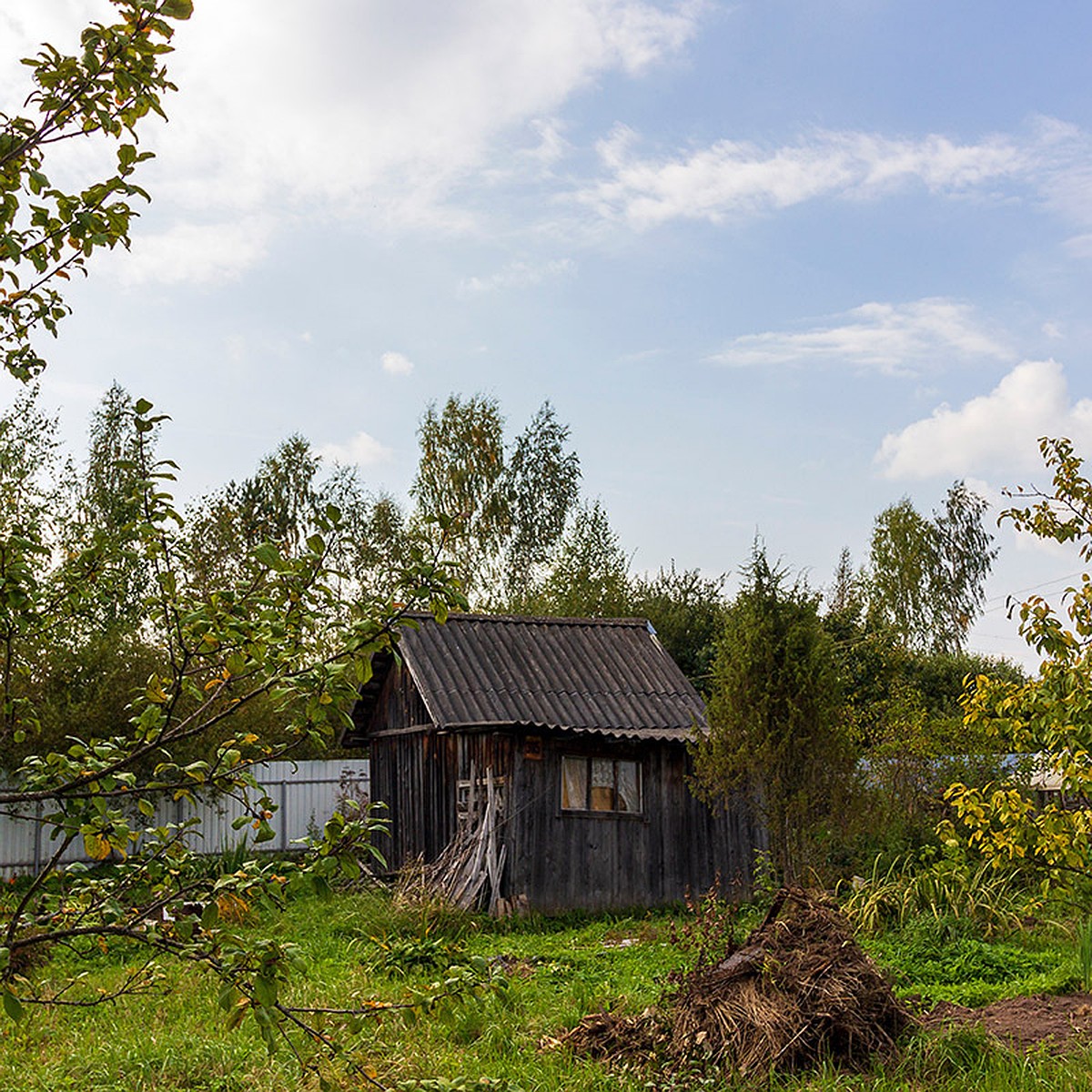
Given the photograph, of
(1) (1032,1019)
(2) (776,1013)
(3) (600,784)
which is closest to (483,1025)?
(2) (776,1013)

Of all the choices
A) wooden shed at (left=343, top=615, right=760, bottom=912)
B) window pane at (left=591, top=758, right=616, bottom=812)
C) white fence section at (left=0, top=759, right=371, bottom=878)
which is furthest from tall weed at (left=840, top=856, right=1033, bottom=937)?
white fence section at (left=0, top=759, right=371, bottom=878)

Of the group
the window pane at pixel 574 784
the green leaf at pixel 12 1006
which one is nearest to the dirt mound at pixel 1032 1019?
the green leaf at pixel 12 1006

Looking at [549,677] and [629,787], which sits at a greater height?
[549,677]

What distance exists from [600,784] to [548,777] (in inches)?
33.8

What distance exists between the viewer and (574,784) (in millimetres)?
16141

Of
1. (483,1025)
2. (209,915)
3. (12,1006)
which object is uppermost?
(209,915)

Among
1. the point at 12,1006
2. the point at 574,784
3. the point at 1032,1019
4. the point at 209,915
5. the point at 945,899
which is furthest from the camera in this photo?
the point at 574,784

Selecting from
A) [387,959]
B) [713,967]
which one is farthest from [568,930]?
[713,967]

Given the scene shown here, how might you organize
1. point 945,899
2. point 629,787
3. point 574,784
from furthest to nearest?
point 629,787 → point 574,784 → point 945,899

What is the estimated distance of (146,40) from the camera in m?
3.15

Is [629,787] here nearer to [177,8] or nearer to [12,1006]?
[12,1006]

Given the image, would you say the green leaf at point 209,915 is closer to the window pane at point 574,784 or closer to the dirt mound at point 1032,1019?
the dirt mound at point 1032,1019

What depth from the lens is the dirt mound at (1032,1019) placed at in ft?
23.3

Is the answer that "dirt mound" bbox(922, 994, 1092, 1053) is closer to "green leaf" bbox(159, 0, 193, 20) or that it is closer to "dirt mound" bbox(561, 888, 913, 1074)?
"dirt mound" bbox(561, 888, 913, 1074)
